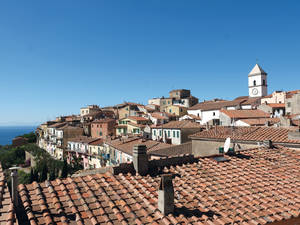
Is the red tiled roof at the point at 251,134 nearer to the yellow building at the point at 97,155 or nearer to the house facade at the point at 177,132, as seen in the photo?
the house facade at the point at 177,132

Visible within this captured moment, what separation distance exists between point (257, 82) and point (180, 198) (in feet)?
261

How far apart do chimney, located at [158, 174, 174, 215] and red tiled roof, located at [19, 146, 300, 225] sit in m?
0.16

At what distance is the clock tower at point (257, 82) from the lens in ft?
252

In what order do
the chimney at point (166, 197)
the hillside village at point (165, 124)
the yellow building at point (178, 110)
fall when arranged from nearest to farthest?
the chimney at point (166, 197), the hillside village at point (165, 124), the yellow building at point (178, 110)

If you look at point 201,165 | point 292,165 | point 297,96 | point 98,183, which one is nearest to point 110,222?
point 98,183

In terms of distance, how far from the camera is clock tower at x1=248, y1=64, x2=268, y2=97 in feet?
252

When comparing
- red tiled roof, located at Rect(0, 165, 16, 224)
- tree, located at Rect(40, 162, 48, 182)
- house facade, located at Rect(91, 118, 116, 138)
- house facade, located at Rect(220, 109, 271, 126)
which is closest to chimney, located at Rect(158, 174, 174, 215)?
red tiled roof, located at Rect(0, 165, 16, 224)

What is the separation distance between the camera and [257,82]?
3066 inches

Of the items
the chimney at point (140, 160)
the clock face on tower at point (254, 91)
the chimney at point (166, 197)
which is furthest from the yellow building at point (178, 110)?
the chimney at point (166, 197)

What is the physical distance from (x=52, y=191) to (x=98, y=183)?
1.42 metres

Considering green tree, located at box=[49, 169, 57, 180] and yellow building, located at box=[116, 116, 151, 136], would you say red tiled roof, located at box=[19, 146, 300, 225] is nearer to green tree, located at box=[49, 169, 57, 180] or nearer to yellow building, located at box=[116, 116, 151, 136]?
green tree, located at box=[49, 169, 57, 180]

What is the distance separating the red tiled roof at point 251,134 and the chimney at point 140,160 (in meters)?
8.73

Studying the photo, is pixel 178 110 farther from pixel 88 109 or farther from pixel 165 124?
pixel 88 109

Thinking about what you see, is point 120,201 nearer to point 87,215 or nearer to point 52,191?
point 87,215
